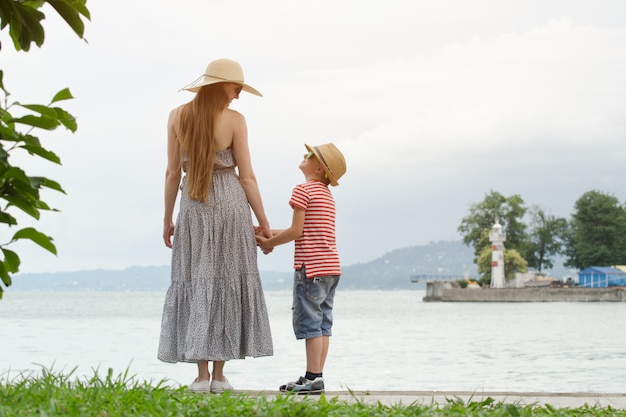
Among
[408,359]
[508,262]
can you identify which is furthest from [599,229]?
[408,359]

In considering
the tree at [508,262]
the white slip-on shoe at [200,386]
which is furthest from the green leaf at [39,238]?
the tree at [508,262]

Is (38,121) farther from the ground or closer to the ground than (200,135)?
closer to the ground

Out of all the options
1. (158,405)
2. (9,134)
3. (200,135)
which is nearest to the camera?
(9,134)

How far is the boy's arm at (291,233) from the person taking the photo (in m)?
4.96

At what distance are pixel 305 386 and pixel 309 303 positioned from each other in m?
0.42

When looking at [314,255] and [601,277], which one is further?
[601,277]

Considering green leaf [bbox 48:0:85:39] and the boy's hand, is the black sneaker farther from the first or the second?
green leaf [bbox 48:0:85:39]

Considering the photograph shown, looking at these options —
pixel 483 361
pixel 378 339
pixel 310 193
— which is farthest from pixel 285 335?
pixel 310 193

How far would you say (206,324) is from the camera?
481cm

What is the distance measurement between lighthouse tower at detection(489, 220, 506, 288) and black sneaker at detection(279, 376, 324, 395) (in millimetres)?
65566

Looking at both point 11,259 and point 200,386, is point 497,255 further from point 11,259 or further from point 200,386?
point 11,259

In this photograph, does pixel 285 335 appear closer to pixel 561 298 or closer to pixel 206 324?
pixel 206 324

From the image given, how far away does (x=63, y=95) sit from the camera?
274 centimetres

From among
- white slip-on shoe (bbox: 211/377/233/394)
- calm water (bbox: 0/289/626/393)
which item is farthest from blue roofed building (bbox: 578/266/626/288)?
white slip-on shoe (bbox: 211/377/233/394)
